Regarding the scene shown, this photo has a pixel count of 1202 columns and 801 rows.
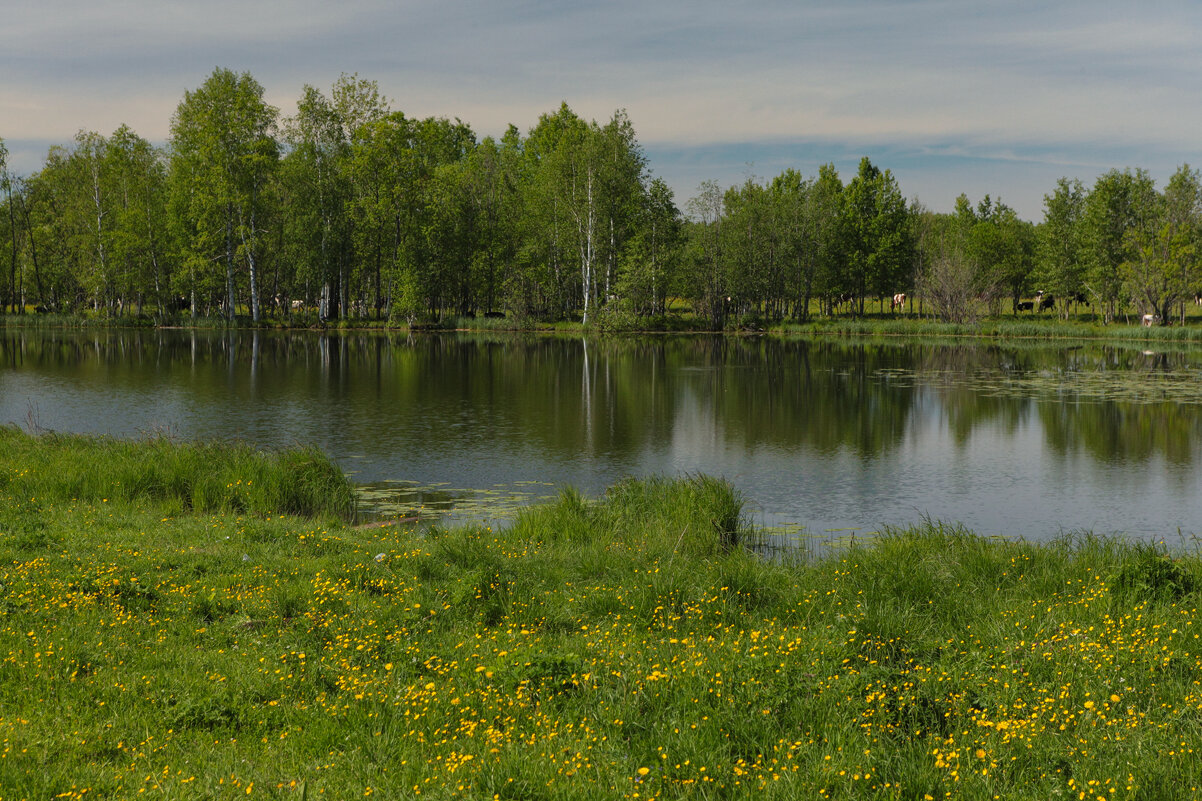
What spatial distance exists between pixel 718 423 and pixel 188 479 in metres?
17.1

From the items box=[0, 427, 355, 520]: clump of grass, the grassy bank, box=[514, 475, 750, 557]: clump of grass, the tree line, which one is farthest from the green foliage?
the tree line

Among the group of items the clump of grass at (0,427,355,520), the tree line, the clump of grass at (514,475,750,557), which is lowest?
the clump of grass at (514,475,750,557)

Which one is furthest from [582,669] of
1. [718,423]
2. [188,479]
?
[718,423]

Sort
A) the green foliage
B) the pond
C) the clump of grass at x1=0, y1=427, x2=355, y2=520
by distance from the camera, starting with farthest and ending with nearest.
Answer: the pond < the clump of grass at x1=0, y1=427, x2=355, y2=520 < the green foliage

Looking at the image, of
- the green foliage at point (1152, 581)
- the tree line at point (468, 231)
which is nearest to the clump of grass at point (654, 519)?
the green foliage at point (1152, 581)

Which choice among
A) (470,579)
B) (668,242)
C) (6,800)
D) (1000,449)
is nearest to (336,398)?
(1000,449)

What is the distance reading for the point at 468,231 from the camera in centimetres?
8662

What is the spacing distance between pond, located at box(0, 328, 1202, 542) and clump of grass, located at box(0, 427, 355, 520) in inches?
58.5

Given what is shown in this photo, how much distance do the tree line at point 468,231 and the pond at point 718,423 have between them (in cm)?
2710

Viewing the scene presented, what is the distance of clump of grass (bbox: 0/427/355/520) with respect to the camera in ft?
51.5

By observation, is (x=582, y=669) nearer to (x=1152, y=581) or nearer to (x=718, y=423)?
(x=1152, y=581)

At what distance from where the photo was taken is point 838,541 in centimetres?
1511

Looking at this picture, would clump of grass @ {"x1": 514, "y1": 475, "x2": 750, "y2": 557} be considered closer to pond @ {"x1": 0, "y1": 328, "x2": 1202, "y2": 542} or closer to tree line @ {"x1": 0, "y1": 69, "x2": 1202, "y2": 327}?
pond @ {"x1": 0, "y1": 328, "x2": 1202, "y2": 542}

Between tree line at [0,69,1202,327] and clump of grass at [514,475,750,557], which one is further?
tree line at [0,69,1202,327]
